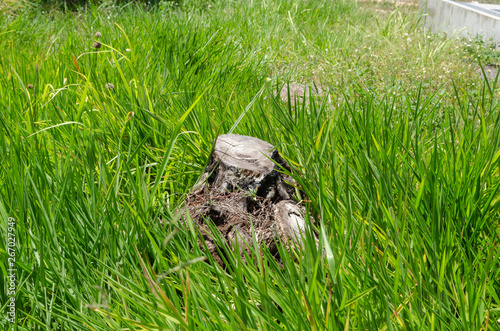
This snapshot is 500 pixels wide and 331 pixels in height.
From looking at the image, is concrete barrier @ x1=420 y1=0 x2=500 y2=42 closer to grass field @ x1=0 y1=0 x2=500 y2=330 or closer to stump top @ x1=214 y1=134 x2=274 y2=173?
grass field @ x1=0 y1=0 x2=500 y2=330

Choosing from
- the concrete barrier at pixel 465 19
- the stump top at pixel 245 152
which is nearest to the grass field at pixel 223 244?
the stump top at pixel 245 152

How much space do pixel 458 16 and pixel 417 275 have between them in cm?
745

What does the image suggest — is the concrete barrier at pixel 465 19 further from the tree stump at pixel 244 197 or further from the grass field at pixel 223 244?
the tree stump at pixel 244 197

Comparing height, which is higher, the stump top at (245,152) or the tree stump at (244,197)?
the stump top at (245,152)

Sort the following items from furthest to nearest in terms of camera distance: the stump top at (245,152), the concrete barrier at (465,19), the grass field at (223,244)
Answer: the concrete barrier at (465,19) → the stump top at (245,152) → the grass field at (223,244)

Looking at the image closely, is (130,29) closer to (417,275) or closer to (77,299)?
(77,299)

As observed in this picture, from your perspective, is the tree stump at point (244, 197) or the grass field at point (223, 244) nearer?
the grass field at point (223, 244)

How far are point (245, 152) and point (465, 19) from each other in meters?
6.59

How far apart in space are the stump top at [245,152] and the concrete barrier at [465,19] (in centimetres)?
520

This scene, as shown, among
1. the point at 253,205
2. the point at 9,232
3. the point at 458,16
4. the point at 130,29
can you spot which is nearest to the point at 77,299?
the point at 9,232

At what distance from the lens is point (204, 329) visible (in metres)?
0.95

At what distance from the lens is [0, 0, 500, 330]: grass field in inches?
40.4

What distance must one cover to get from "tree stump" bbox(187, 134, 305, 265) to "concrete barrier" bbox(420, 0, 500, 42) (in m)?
5.30

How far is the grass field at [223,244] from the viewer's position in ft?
3.37
